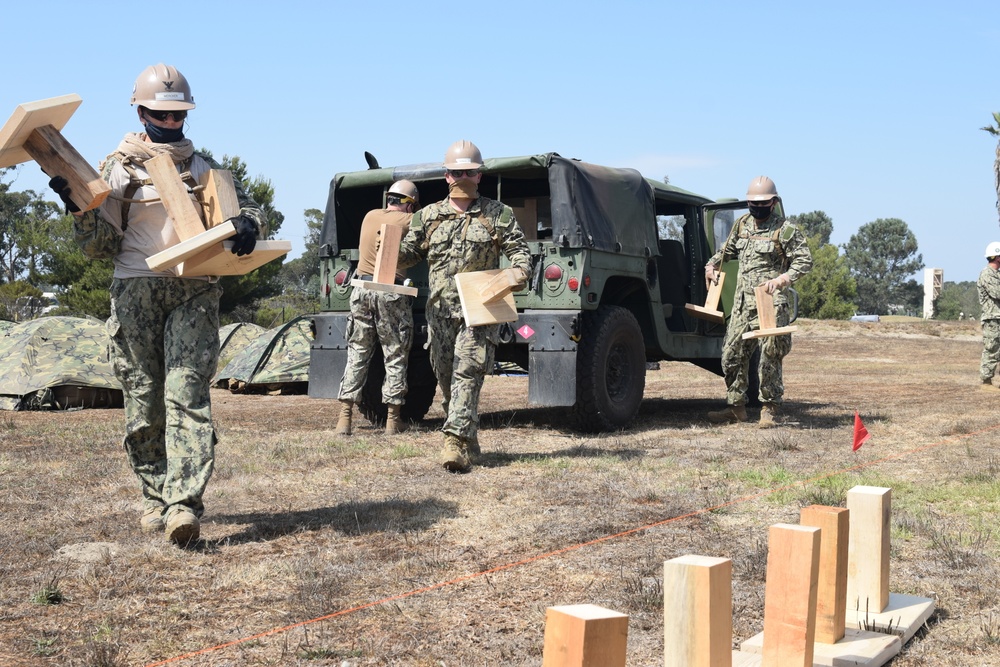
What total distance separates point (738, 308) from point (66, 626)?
6.74 m

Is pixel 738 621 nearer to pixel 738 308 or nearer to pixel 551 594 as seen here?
pixel 551 594

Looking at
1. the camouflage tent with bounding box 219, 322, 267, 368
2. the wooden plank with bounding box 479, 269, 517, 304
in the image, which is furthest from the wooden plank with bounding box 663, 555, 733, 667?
the camouflage tent with bounding box 219, 322, 267, 368

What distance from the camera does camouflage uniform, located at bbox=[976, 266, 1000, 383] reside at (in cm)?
1434

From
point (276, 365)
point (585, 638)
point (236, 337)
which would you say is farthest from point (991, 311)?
point (585, 638)

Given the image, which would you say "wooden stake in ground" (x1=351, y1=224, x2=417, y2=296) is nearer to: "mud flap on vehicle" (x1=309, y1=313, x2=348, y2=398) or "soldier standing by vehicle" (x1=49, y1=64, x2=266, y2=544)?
"mud flap on vehicle" (x1=309, y1=313, x2=348, y2=398)

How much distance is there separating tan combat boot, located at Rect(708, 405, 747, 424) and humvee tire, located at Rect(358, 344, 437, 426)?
2.49 metres

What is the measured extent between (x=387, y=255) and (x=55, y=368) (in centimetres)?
568

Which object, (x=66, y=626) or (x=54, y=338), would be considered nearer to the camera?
(x=66, y=626)

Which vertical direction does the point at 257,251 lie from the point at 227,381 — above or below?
above

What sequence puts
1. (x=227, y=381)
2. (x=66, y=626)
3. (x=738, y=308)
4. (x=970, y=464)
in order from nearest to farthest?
(x=66, y=626)
(x=970, y=464)
(x=738, y=308)
(x=227, y=381)

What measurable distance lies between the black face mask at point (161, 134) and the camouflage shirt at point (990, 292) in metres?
12.2

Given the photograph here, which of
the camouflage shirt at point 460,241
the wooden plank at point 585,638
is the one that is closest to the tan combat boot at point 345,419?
the camouflage shirt at point 460,241

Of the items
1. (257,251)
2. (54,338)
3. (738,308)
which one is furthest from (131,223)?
(54,338)

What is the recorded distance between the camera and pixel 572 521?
5145mm
